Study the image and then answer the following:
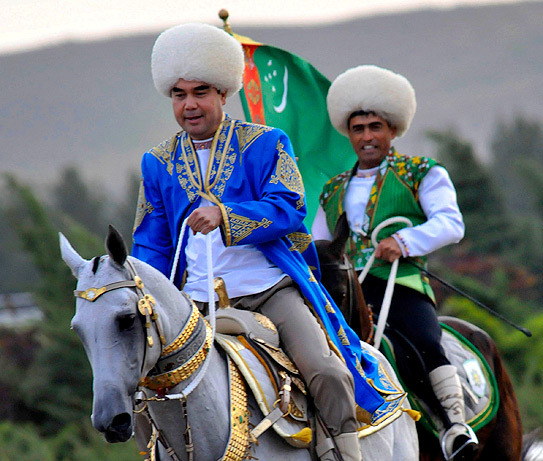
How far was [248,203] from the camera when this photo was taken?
4.12 m

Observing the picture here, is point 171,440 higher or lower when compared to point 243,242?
lower

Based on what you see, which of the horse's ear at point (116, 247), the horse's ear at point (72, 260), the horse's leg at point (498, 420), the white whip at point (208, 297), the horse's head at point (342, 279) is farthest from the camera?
the horse's leg at point (498, 420)

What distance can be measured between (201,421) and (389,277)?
244cm

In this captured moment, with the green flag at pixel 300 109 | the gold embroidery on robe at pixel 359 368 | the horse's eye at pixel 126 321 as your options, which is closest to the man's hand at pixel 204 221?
the horse's eye at pixel 126 321

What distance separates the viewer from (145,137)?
152 metres

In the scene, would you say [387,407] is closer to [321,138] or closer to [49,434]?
[321,138]

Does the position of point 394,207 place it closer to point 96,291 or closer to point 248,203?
point 248,203

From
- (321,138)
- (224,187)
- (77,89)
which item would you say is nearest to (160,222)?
(224,187)

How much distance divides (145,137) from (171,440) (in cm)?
15034

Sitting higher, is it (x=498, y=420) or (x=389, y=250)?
(x=389, y=250)

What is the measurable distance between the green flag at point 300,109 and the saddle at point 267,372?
8.60 feet

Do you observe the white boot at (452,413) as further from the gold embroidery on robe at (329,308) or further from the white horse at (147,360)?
the white horse at (147,360)

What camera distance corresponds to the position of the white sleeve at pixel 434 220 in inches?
230

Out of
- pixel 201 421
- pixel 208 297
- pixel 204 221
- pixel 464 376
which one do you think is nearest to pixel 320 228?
pixel 464 376
